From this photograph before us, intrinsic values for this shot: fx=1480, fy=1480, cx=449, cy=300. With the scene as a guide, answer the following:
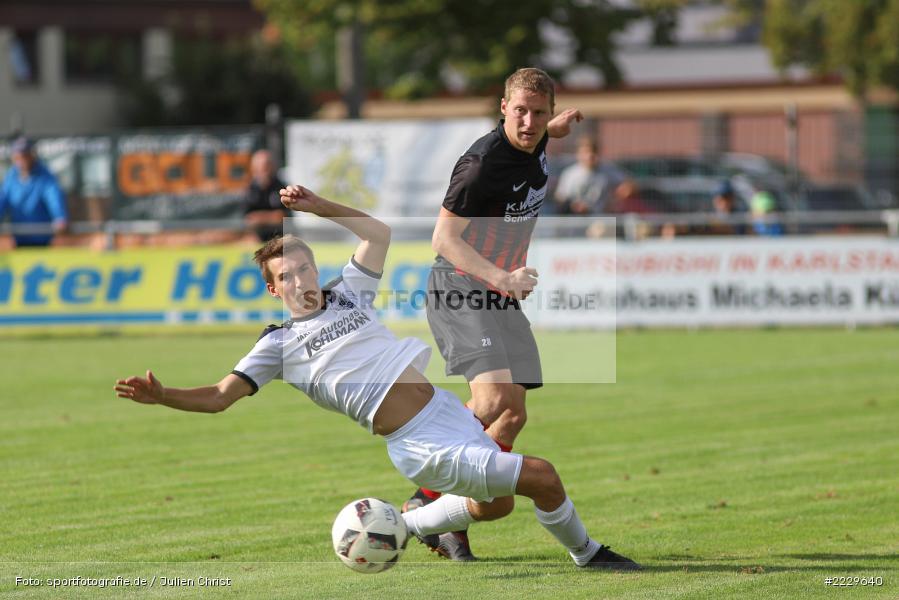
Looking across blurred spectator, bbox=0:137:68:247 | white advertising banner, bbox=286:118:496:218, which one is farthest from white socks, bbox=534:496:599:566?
white advertising banner, bbox=286:118:496:218

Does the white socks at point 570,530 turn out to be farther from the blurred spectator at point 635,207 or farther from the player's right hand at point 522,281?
the blurred spectator at point 635,207

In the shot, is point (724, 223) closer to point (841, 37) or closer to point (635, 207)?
point (635, 207)

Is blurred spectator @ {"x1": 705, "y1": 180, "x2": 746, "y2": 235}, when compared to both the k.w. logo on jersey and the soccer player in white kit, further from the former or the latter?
the soccer player in white kit

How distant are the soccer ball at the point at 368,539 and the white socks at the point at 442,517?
1.52ft

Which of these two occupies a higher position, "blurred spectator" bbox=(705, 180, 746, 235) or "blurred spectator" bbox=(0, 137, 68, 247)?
"blurred spectator" bbox=(0, 137, 68, 247)

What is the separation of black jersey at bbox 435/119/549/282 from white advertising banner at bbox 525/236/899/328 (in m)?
11.6

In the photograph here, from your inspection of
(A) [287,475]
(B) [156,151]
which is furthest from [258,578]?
(B) [156,151]

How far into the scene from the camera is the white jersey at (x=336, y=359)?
688 centimetres

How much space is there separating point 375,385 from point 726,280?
13.4 metres

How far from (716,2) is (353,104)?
13.9 m

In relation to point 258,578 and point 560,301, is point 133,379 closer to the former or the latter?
point 258,578

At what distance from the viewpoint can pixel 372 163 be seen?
22297 mm

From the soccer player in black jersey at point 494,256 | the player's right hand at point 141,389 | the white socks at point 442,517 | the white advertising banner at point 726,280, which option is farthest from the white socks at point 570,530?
the white advertising banner at point 726,280

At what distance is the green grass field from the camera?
7082 mm
